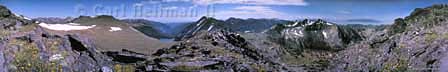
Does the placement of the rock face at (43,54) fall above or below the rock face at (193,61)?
above

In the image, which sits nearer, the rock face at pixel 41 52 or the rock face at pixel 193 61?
the rock face at pixel 41 52

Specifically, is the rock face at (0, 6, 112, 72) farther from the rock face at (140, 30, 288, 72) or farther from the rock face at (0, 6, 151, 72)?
the rock face at (140, 30, 288, 72)

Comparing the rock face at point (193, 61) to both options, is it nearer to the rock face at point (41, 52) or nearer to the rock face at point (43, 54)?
the rock face at point (43, 54)

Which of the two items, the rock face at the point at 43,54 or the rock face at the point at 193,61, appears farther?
the rock face at the point at 193,61

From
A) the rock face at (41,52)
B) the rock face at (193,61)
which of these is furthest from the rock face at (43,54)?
the rock face at (193,61)

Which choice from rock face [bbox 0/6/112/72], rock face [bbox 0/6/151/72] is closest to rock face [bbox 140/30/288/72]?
rock face [bbox 0/6/151/72]

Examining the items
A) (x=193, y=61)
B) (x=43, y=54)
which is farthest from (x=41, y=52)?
(x=193, y=61)

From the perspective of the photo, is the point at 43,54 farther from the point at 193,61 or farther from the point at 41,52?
the point at 193,61

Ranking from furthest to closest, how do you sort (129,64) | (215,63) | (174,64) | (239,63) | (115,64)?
(239,63), (215,63), (174,64), (129,64), (115,64)

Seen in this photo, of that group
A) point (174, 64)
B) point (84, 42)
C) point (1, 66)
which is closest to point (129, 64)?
point (84, 42)

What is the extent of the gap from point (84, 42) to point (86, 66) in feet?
77.4

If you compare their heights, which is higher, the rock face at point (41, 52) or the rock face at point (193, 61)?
the rock face at point (41, 52)

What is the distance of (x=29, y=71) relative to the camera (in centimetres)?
8144

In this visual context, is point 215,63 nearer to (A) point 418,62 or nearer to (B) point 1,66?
(A) point 418,62
